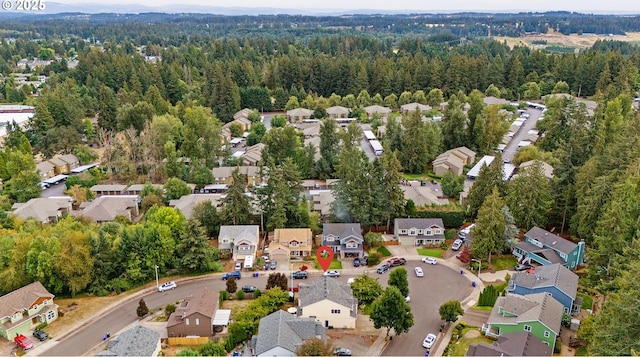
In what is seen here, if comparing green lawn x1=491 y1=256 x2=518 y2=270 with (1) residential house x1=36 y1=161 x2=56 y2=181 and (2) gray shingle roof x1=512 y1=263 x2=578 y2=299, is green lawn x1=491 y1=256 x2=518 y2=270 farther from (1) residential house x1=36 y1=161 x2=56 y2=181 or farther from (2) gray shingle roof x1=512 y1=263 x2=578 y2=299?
(1) residential house x1=36 y1=161 x2=56 y2=181

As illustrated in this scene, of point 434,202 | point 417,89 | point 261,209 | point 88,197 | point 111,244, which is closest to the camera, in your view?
point 111,244

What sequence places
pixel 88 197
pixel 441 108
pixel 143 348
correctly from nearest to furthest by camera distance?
pixel 143 348 → pixel 88 197 → pixel 441 108

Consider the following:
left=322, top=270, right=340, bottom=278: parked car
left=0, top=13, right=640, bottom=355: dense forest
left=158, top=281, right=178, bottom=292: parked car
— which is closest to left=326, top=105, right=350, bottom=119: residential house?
left=0, top=13, right=640, bottom=355: dense forest

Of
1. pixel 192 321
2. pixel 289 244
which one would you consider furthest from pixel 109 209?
pixel 192 321

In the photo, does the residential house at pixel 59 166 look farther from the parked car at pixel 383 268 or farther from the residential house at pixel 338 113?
the parked car at pixel 383 268

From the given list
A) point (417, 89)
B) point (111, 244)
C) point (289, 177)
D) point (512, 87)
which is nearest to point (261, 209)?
point (289, 177)

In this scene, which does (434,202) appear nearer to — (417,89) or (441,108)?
(441,108)
